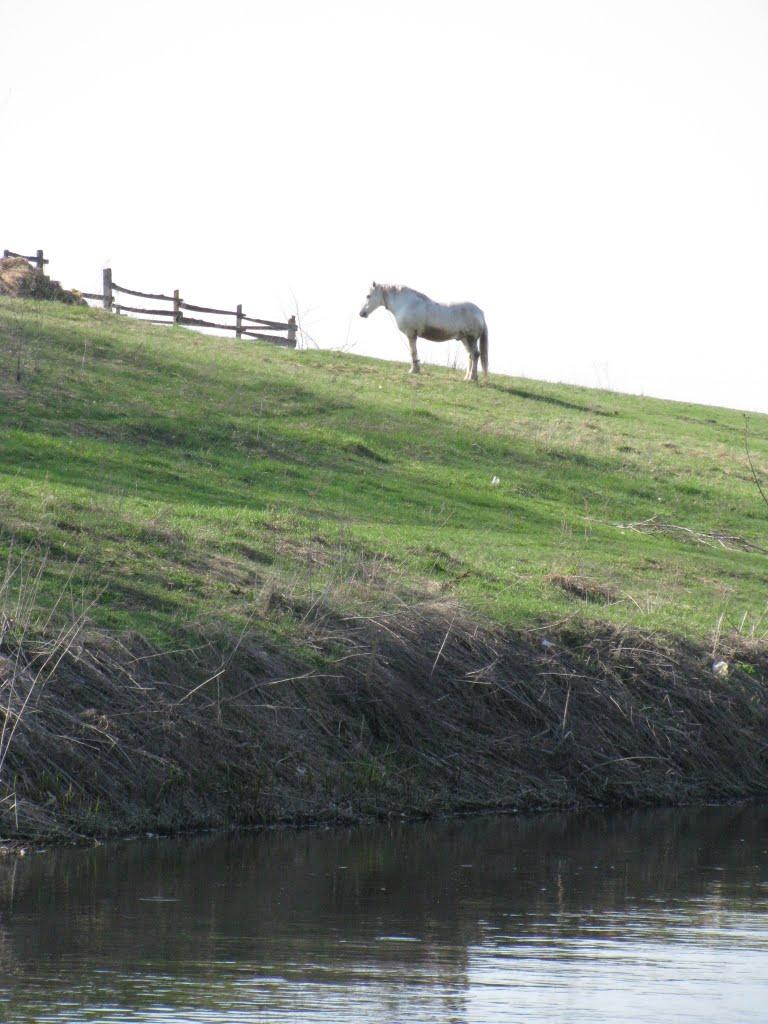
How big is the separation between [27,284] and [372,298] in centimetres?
1022

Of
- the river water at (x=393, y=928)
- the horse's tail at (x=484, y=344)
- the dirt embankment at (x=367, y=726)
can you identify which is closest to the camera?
the river water at (x=393, y=928)

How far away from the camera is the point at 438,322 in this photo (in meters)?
41.7

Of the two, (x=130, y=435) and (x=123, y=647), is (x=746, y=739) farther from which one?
(x=130, y=435)

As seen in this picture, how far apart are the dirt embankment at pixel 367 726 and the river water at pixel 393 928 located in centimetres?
58

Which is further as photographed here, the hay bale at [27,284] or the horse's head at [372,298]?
the horse's head at [372,298]

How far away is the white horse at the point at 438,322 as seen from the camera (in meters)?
41.7

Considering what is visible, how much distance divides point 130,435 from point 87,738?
14.9m

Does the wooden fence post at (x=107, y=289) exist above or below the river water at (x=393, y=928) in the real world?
above

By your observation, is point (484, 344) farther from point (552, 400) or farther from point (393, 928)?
point (393, 928)

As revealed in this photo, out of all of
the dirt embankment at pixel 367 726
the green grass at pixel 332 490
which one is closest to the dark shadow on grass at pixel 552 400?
the green grass at pixel 332 490

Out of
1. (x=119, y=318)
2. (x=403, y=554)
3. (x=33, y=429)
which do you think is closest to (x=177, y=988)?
(x=403, y=554)

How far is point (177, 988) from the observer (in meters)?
7.85

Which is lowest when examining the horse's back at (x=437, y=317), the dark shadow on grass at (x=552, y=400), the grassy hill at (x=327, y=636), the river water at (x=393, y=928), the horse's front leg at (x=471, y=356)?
the river water at (x=393, y=928)

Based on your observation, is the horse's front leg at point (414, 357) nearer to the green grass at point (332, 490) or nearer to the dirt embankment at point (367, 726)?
the green grass at point (332, 490)
